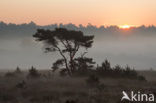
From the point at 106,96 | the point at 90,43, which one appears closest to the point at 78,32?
the point at 90,43

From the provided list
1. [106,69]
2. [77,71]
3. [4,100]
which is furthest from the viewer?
[77,71]

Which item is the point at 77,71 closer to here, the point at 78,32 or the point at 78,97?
the point at 78,32

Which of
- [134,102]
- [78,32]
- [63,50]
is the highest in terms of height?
[78,32]

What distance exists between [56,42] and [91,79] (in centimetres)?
1662

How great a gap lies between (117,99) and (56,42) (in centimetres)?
2595

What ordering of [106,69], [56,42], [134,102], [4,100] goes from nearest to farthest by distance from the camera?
[134,102]
[4,100]
[106,69]
[56,42]

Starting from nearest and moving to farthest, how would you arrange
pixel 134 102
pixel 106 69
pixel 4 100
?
pixel 134 102, pixel 4 100, pixel 106 69

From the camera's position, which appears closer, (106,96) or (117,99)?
(117,99)

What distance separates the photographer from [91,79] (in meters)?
25.8

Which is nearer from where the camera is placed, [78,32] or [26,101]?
[26,101]

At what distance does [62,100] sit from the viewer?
16.0 m

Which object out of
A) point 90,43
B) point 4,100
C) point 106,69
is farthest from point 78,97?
point 90,43

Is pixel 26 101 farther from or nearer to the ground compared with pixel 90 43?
nearer to the ground

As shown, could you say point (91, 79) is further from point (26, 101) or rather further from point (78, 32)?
point (78, 32)
